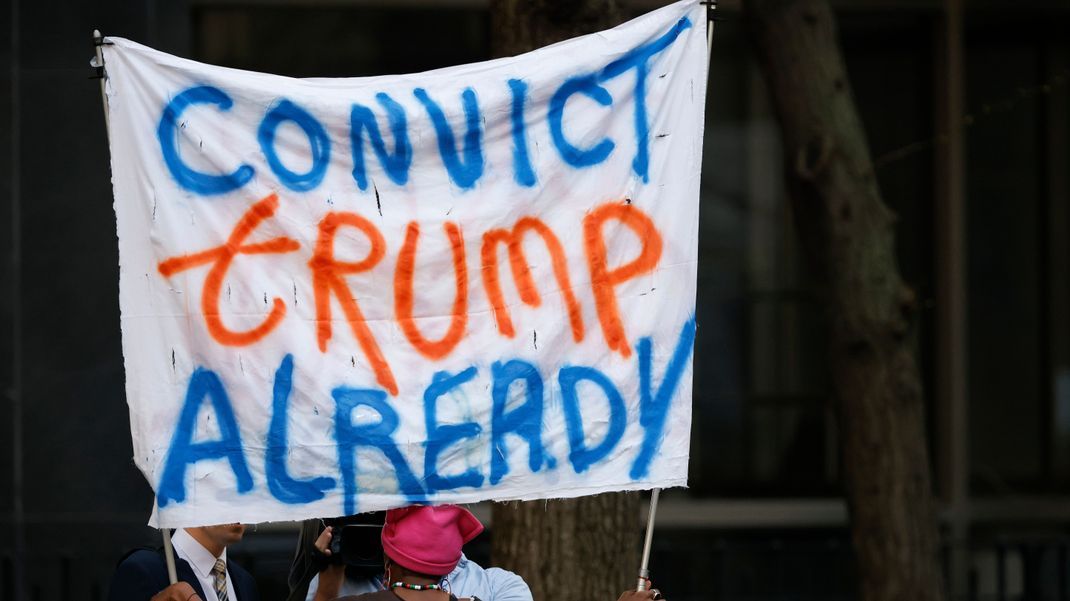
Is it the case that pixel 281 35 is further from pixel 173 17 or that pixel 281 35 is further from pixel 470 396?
pixel 470 396

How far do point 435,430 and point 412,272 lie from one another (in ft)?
1.38

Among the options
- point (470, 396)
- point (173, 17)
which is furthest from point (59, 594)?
point (470, 396)

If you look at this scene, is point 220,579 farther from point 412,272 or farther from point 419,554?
point 412,272

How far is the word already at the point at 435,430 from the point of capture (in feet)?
12.5

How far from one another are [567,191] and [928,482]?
131 inches

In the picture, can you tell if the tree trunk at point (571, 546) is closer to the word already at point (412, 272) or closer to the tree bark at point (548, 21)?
the word already at point (412, 272)

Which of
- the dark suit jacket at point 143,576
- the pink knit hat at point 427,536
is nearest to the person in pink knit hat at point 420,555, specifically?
the pink knit hat at point 427,536

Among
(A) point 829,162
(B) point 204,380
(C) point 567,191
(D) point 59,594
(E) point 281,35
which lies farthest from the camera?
(E) point 281,35

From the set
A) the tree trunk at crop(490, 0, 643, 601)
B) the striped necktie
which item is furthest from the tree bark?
the striped necktie

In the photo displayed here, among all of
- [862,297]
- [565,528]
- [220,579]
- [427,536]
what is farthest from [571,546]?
[862,297]

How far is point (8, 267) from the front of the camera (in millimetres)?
7680

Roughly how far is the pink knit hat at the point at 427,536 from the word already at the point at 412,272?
1.11 ft

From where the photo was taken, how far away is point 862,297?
21.7 ft

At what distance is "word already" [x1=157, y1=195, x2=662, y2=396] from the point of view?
12.7 feet
